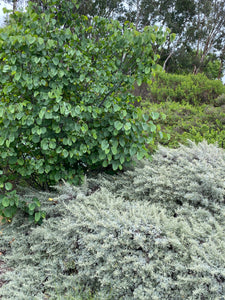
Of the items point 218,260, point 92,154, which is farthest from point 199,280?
point 92,154

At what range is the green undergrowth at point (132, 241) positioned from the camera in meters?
1.70

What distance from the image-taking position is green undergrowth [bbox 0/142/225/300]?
1695 mm

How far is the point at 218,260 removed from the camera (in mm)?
1677

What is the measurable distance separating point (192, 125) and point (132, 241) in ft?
10.9

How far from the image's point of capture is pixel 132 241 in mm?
1895

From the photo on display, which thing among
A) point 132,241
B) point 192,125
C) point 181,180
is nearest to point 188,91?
point 192,125

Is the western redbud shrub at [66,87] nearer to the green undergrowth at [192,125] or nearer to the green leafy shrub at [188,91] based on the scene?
the green undergrowth at [192,125]

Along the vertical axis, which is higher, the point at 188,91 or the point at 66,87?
the point at 188,91

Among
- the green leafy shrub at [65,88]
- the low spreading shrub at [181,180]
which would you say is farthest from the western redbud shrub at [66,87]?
the low spreading shrub at [181,180]

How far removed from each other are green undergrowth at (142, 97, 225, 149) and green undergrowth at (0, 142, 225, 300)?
116cm

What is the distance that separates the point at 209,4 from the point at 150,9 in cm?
385

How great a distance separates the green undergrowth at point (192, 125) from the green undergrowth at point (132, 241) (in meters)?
1.16

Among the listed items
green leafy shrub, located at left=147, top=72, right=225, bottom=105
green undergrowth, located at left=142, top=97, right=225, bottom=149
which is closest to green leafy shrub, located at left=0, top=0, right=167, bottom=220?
green undergrowth, located at left=142, top=97, right=225, bottom=149

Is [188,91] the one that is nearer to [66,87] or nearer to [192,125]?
[192,125]
